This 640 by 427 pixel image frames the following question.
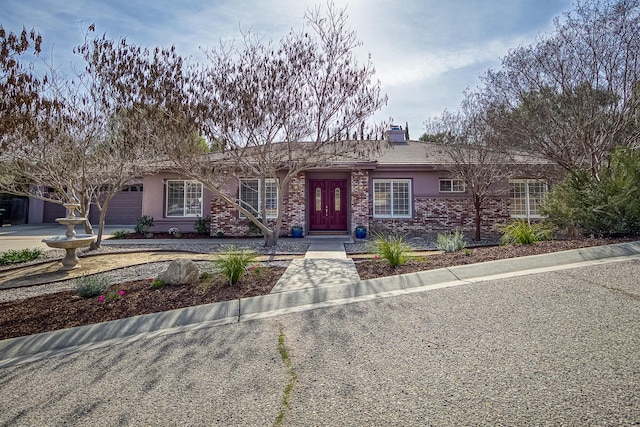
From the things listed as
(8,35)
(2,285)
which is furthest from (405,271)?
(2,285)

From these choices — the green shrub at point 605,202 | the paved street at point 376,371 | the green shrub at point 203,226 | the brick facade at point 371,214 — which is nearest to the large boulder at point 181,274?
the paved street at point 376,371

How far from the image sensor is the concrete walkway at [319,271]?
5.31 metres

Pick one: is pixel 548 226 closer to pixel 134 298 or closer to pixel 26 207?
pixel 134 298

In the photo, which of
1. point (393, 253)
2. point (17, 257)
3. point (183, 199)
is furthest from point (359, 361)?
point (183, 199)

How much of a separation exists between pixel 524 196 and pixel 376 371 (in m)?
14.0

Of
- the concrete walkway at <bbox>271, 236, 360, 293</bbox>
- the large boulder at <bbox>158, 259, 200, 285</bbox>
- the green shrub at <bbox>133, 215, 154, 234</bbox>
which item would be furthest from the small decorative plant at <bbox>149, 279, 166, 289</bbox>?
the green shrub at <bbox>133, 215, 154, 234</bbox>

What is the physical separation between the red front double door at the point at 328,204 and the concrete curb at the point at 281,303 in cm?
837

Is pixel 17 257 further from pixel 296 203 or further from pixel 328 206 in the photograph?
pixel 328 206

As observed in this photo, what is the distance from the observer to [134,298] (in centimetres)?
502

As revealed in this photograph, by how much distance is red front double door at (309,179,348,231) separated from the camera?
1370 centimetres

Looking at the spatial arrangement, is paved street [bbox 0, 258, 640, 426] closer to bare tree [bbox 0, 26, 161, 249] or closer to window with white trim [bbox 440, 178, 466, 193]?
bare tree [bbox 0, 26, 161, 249]

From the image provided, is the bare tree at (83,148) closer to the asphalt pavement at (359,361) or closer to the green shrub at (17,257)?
the green shrub at (17,257)

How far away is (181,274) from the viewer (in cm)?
553

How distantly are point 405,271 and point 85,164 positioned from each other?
29.2 feet
